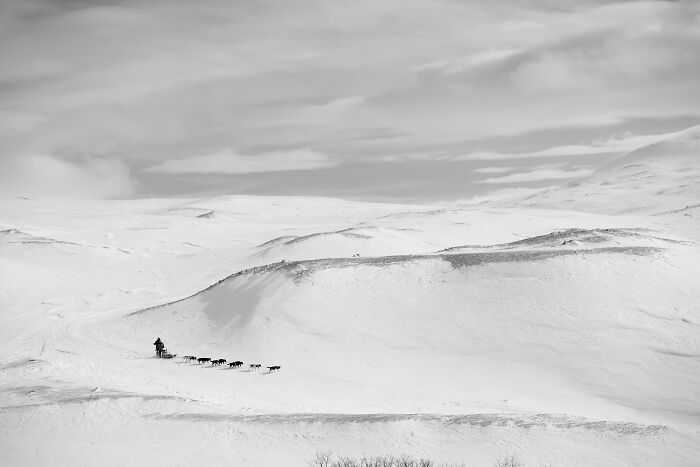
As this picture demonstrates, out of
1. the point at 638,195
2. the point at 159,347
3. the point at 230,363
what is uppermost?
the point at 159,347

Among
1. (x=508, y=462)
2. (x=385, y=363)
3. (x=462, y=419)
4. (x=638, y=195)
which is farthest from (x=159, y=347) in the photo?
(x=638, y=195)

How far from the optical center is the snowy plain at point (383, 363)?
20094mm

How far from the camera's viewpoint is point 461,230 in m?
83.8

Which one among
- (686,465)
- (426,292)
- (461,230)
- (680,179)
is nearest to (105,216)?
(461,230)

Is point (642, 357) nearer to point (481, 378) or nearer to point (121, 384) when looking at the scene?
point (481, 378)

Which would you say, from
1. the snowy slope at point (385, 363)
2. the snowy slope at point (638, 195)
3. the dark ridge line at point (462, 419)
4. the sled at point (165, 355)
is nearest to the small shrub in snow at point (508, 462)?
the snowy slope at point (385, 363)

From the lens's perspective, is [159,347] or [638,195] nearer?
[159,347]

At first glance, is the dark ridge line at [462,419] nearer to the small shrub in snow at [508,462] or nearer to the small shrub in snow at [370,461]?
the small shrub in snow at [508,462]

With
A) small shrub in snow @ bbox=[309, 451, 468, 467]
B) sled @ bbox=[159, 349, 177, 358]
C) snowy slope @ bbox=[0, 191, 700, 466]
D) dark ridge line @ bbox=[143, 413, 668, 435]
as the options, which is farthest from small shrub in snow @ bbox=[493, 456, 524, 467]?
sled @ bbox=[159, 349, 177, 358]

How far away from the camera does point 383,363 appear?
30.7 metres

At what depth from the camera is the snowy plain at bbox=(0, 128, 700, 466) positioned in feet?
65.9

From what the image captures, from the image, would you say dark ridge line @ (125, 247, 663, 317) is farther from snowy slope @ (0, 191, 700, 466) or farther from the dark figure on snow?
the dark figure on snow

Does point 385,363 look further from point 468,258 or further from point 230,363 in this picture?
point 468,258

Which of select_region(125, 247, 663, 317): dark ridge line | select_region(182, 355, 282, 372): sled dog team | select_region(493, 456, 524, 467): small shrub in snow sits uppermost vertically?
select_region(125, 247, 663, 317): dark ridge line
